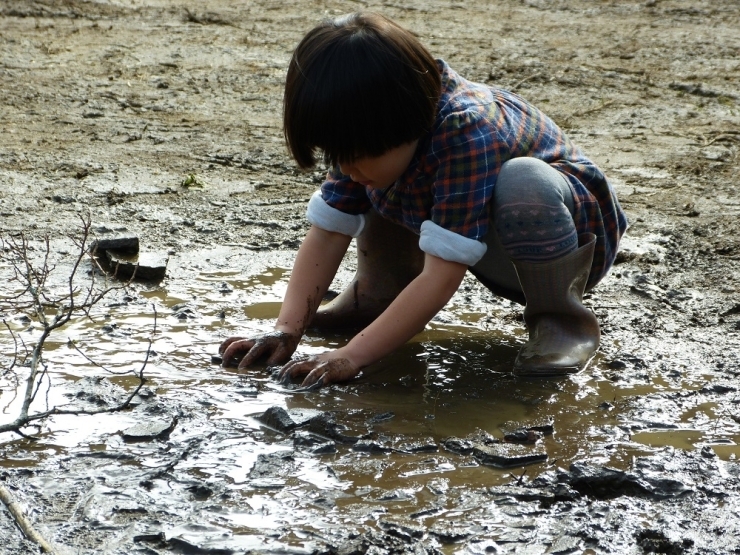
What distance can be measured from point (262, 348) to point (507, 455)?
892 millimetres

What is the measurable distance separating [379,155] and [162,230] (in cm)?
180

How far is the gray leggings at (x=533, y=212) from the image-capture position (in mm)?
2645

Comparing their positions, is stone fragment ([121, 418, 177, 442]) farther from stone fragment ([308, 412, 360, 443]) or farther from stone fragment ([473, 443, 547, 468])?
stone fragment ([473, 443, 547, 468])

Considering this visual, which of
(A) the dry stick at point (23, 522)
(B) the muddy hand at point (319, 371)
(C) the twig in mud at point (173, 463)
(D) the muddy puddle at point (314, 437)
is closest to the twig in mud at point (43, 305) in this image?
(D) the muddy puddle at point (314, 437)

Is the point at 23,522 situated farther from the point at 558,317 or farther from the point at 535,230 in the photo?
the point at 558,317

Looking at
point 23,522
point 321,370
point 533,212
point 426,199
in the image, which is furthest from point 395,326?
point 23,522

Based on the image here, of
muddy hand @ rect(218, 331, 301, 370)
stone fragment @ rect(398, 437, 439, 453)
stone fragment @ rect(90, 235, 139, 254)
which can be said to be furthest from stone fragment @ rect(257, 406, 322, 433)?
stone fragment @ rect(90, 235, 139, 254)

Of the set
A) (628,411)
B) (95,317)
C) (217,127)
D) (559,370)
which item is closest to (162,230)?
(95,317)

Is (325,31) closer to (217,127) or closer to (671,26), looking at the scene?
(217,127)

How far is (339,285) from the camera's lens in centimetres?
365

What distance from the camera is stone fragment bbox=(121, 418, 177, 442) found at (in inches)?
91.7

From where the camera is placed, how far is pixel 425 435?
240 centimetres

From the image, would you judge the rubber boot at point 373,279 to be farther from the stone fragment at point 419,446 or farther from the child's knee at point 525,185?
the stone fragment at point 419,446

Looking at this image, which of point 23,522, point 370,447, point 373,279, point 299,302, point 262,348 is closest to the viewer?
point 23,522
